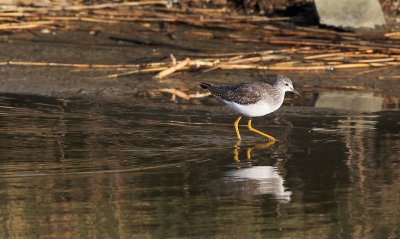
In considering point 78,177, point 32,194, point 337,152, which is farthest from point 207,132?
point 32,194

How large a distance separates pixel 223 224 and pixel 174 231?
380 millimetres

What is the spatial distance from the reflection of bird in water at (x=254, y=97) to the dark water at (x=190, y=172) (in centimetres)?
28

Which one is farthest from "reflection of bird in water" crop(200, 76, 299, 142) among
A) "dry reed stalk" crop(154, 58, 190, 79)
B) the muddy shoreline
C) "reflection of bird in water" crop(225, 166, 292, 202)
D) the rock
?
the rock

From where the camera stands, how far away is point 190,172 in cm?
919

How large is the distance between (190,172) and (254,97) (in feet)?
6.72

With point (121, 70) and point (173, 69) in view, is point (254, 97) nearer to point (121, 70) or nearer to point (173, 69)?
point (173, 69)

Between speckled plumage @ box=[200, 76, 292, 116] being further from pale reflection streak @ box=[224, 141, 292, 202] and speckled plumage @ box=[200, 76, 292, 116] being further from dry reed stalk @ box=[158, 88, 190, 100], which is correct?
dry reed stalk @ box=[158, 88, 190, 100]

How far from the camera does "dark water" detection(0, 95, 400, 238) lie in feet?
24.6

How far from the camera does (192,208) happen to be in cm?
792

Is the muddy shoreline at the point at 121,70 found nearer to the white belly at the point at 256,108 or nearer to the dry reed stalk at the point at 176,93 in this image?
the dry reed stalk at the point at 176,93

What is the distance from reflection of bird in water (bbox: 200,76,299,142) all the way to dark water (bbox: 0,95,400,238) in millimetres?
278

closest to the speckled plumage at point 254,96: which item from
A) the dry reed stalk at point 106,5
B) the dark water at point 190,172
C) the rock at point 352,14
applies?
the dark water at point 190,172

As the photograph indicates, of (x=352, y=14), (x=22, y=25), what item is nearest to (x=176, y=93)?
(x=22, y=25)

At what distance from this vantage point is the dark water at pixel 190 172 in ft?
24.6
